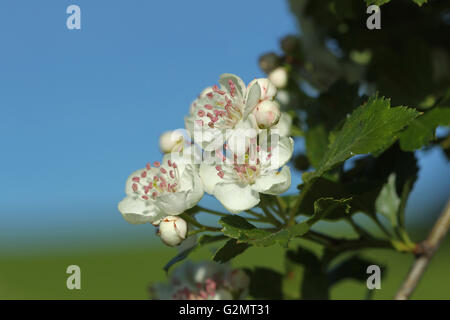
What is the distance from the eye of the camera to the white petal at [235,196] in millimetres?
853

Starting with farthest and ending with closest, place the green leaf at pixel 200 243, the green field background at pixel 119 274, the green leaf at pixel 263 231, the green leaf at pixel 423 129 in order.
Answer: the green field background at pixel 119 274 < the green leaf at pixel 423 129 < the green leaf at pixel 200 243 < the green leaf at pixel 263 231

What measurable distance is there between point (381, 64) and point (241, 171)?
31.9 inches

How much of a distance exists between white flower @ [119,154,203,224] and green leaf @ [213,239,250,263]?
0.10 meters

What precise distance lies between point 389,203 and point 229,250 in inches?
21.5

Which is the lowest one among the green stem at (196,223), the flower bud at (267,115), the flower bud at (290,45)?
the green stem at (196,223)

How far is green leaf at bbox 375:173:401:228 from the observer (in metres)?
1.20

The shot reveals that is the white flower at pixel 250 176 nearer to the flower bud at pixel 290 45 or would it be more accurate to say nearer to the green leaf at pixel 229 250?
the green leaf at pixel 229 250

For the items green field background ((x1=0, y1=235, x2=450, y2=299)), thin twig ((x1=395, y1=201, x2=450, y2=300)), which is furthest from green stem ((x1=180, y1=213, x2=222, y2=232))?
green field background ((x1=0, y1=235, x2=450, y2=299))

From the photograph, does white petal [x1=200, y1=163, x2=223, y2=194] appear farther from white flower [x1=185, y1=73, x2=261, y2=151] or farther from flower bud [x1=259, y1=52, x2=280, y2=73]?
flower bud [x1=259, y1=52, x2=280, y2=73]

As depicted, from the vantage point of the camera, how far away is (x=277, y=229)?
90 centimetres

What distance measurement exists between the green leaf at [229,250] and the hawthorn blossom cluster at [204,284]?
254mm

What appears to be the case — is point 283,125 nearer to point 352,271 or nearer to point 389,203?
point 389,203

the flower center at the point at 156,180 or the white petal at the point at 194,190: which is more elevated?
the flower center at the point at 156,180

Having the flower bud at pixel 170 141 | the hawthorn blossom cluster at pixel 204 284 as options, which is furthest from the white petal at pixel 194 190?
the hawthorn blossom cluster at pixel 204 284
